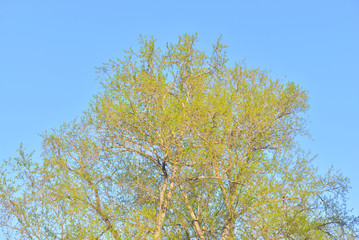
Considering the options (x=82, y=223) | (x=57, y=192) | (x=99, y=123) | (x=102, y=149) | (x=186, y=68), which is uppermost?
(x=186, y=68)

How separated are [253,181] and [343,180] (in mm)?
5081

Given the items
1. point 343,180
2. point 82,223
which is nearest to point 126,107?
point 82,223

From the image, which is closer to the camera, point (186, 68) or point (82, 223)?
point (82, 223)

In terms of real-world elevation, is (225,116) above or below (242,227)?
above

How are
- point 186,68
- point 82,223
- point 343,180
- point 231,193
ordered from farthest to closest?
point 186,68
point 343,180
point 231,193
point 82,223

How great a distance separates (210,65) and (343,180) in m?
8.72

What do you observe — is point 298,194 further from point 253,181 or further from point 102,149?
point 102,149

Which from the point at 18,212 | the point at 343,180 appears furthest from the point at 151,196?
the point at 343,180

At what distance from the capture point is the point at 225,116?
18.6 metres

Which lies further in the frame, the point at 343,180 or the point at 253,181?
the point at 343,180

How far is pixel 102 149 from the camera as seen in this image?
61.8ft

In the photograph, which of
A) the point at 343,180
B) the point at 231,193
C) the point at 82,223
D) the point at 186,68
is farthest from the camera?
the point at 186,68

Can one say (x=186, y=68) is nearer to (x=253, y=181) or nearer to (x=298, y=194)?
(x=253, y=181)

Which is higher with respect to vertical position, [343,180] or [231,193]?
[343,180]
